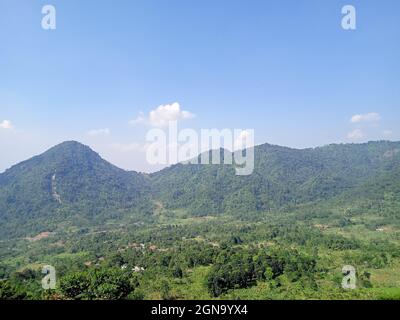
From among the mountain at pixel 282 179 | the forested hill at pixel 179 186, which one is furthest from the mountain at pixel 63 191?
the mountain at pixel 282 179

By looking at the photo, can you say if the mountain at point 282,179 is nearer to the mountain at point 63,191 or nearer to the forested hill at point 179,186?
the forested hill at point 179,186

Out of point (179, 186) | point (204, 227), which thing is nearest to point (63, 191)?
point (179, 186)

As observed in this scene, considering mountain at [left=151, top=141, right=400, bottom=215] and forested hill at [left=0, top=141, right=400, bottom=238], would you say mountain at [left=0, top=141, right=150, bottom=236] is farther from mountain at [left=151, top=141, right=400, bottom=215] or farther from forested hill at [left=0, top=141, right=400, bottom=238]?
mountain at [left=151, top=141, right=400, bottom=215]

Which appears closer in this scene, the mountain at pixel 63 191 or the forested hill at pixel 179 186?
the mountain at pixel 63 191

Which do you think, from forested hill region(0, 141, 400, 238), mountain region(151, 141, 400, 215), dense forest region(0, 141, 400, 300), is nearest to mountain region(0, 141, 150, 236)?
A: forested hill region(0, 141, 400, 238)

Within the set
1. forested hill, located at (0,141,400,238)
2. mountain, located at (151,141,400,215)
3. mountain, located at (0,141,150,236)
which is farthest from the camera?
mountain, located at (151,141,400,215)

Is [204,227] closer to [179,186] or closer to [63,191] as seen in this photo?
[63,191]

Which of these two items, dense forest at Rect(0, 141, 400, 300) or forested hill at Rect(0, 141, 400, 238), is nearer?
dense forest at Rect(0, 141, 400, 300)
